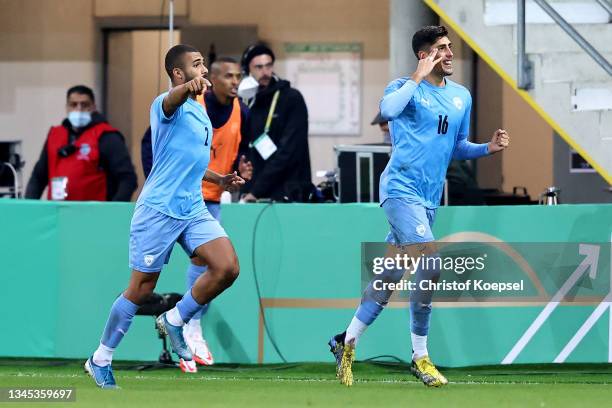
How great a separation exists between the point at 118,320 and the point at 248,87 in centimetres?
378

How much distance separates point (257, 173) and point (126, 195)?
1190 mm

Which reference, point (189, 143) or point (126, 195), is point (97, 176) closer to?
point (126, 195)

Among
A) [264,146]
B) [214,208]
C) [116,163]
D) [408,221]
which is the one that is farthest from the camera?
[264,146]

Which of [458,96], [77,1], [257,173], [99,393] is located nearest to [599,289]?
[458,96]

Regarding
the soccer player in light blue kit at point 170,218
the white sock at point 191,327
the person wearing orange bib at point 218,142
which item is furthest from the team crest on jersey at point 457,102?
the white sock at point 191,327

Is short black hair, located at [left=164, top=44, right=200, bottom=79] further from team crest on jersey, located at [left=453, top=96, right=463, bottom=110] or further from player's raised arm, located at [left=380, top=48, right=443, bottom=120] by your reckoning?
team crest on jersey, located at [left=453, top=96, right=463, bottom=110]

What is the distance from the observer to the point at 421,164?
388 inches

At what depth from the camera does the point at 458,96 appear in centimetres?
1009

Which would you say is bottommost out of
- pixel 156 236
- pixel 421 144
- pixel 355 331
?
pixel 355 331

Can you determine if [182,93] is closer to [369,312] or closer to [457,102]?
[457,102]

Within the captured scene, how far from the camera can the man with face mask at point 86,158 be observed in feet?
40.3

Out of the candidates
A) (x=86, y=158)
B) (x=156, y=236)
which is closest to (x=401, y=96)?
(x=156, y=236)

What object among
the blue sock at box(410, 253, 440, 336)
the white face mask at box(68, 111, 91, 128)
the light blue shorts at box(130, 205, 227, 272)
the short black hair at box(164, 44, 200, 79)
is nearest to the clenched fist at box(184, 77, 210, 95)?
the short black hair at box(164, 44, 200, 79)

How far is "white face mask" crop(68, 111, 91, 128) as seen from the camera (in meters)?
12.4
